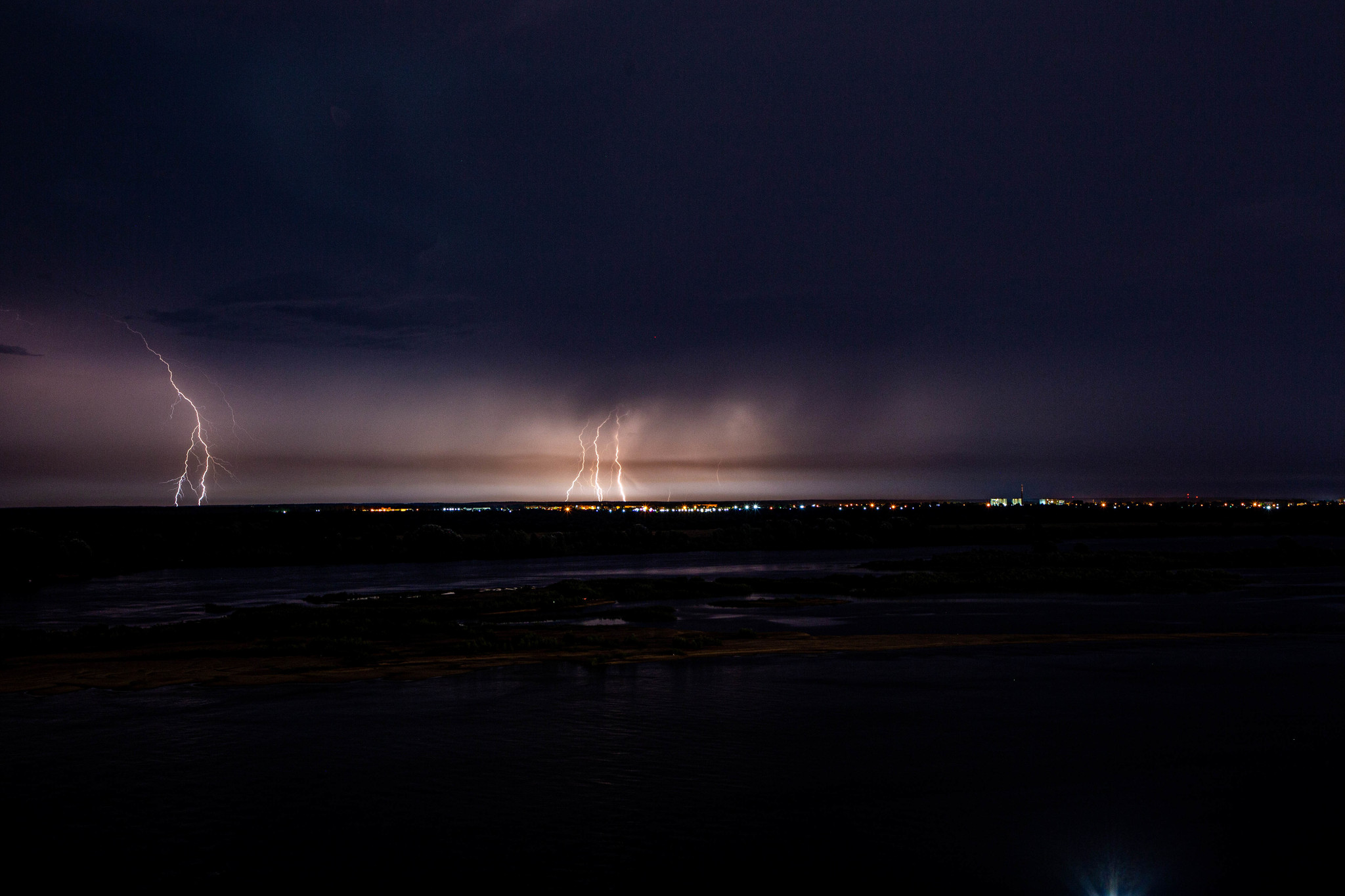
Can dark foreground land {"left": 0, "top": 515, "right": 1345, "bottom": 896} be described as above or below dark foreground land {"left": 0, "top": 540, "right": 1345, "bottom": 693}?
below

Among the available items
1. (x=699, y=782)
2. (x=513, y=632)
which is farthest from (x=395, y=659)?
(x=699, y=782)

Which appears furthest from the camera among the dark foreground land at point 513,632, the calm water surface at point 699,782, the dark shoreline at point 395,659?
the dark foreground land at point 513,632

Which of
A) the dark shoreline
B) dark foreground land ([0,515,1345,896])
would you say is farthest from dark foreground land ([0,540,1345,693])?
dark foreground land ([0,515,1345,896])

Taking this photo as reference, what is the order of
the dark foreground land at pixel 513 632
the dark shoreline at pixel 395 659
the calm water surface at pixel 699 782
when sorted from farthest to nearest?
the dark foreground land at pixel 513 632 → the dark shoreline at pixel 395 659 → the calm water surface at pixel 699 782

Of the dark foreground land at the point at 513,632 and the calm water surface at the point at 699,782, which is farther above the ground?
the dark foreground land at the point at 513,632

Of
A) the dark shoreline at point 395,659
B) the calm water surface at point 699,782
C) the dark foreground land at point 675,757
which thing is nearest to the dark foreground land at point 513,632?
the dark shoreline at point 395,659

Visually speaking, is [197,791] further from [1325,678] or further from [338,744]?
[1325,678]

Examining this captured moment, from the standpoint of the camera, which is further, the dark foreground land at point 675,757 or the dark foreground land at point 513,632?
the dark foreground land at point 513,632

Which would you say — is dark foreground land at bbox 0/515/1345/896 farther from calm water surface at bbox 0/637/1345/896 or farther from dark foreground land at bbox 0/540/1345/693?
dark foreground land at bbox 0/540/1345/693

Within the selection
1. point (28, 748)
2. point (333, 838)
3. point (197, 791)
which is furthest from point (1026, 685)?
point (28, 748)

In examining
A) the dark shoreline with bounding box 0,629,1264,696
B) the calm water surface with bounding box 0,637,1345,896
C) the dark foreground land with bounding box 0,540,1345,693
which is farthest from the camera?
the dark foreground land with bounding box 0,540,1345,693

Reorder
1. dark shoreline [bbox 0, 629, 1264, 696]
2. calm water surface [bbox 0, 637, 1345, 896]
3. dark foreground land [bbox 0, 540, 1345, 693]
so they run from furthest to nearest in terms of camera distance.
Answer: dark foreground land [bbox 0, 540, 1345, 693] < dark shoreline [bbox 0, 629, 1264, 696] < calm water surface [bbox 0, 637, 1345, 896]

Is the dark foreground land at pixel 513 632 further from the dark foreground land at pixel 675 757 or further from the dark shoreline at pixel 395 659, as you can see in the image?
the dark foreground land at pixel 675 757

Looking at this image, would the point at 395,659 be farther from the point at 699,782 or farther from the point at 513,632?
the point at 699,782
